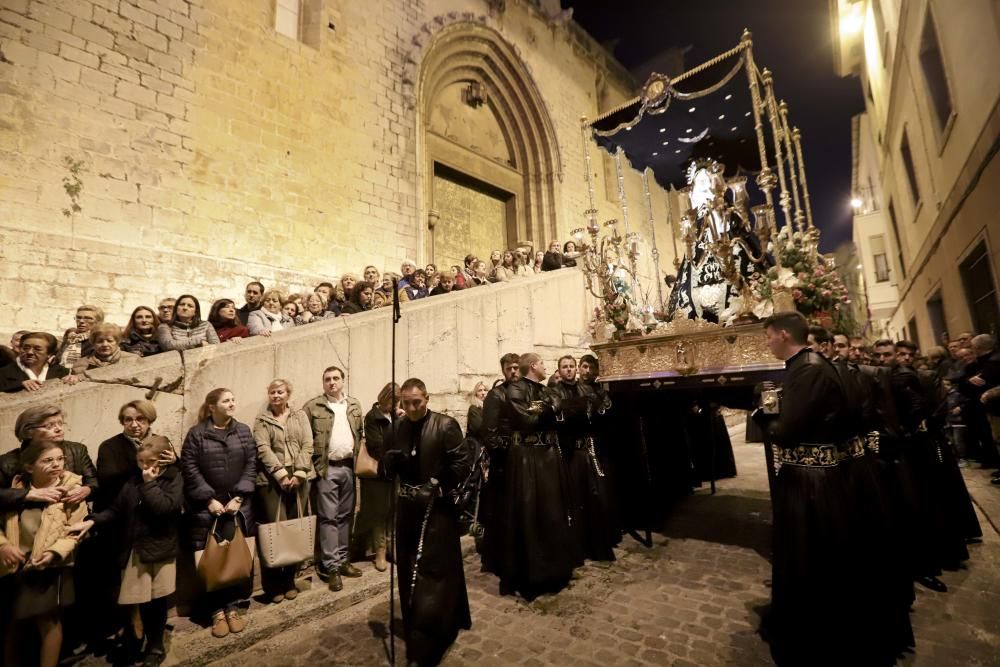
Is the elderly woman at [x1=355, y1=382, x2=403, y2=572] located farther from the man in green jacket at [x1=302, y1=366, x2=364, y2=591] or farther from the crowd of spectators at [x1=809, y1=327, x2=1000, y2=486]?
the crowd of spectators at [x1=809, y1=327, x2=1000, y2=486]

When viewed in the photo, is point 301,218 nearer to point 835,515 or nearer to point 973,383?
point 835,515

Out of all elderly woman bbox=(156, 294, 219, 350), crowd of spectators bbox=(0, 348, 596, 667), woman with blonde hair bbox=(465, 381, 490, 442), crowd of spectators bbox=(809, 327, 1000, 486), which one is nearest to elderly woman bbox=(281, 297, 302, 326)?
elderly woman bbox=(156, 294, 219, 350)

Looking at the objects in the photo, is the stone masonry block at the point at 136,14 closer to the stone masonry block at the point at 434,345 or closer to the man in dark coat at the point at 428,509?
the stone masonry block at the point at 434,345

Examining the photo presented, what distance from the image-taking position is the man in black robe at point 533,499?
3766 mm

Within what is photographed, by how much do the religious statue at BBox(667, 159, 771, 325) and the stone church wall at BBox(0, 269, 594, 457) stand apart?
7.84 feet

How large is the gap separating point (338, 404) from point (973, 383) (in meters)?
7.85

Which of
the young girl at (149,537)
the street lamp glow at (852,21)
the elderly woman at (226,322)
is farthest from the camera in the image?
the street lamp glow at (852,21)

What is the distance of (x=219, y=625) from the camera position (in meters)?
3.21

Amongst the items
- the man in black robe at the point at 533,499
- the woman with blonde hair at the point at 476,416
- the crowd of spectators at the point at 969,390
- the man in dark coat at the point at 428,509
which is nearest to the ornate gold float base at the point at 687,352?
the man in black robe at the point at 533,499

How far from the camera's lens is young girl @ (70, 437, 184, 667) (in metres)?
2.93

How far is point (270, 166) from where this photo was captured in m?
8.66

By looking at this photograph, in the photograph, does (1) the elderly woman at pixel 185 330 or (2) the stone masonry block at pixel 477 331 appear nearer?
(1) the elderly woman at pixel 185 330

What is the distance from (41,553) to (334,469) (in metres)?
1.94

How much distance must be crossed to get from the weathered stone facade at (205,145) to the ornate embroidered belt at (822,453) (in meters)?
8.23
